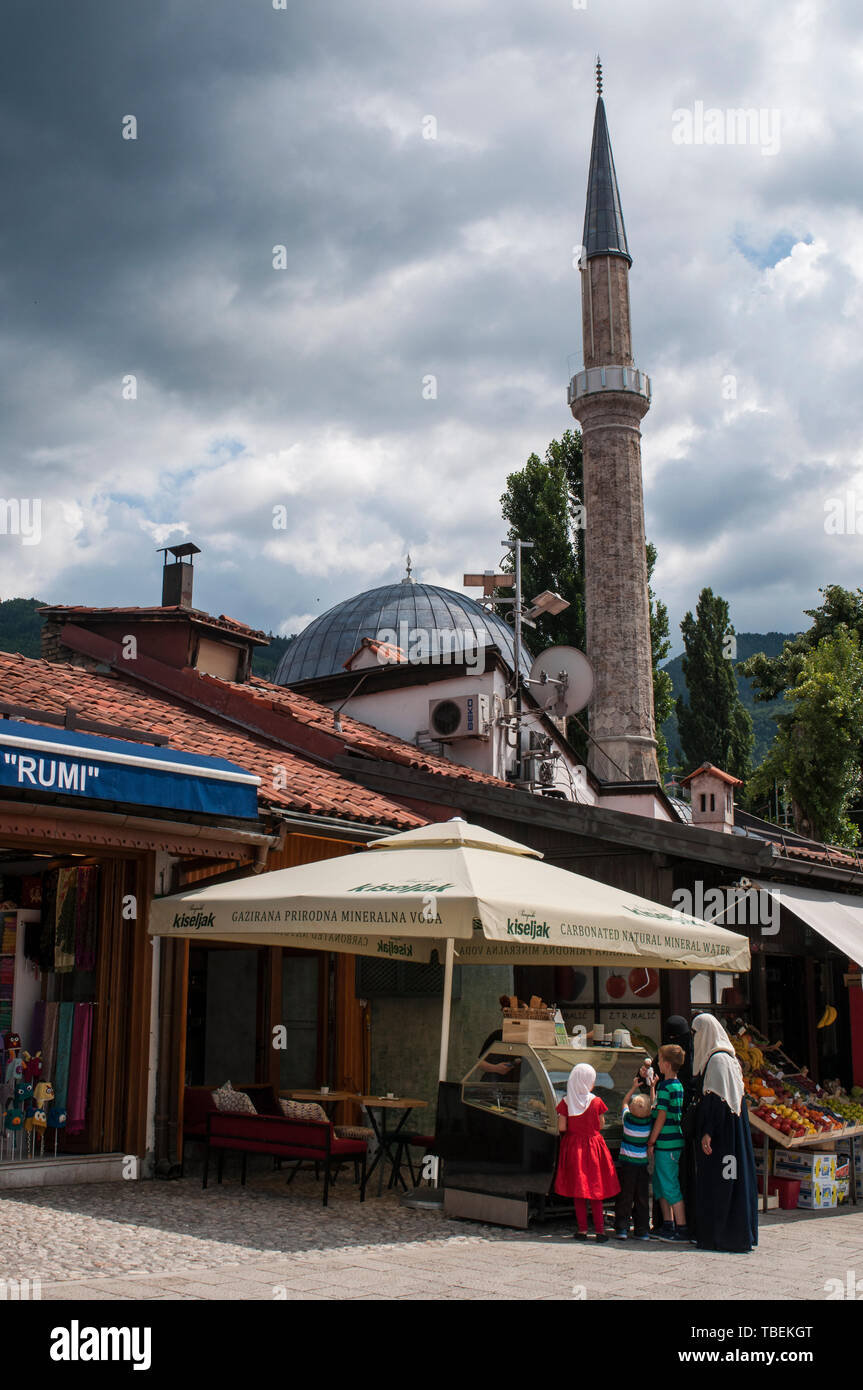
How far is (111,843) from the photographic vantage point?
9383 mm

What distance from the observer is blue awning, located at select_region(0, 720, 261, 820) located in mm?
8414

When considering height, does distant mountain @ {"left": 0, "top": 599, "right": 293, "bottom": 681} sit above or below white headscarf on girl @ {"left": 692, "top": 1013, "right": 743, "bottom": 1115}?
above

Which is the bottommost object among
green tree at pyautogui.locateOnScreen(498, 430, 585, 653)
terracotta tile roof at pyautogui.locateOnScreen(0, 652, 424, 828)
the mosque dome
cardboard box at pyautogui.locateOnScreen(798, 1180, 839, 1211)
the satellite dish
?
cardboard box at pyautogui.locateOnScreen(798, 1180, 839, 1211)

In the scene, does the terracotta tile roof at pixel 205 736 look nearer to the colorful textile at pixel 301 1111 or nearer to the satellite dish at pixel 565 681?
the colorful textile at pixel 301 1111

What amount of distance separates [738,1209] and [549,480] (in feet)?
95.5

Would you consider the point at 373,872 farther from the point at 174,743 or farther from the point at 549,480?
the point at 549,480

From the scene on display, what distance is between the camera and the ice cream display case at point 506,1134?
8219 millimetres

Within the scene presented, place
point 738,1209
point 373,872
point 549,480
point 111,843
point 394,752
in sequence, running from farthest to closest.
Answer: point 549,480
point 394,752
point 111,843
point 373,872
point 738,1209

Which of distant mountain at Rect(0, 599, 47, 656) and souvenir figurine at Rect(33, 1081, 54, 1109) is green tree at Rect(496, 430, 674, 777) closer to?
souvenir figurine at Rect(33, 1081, 54, 1109)

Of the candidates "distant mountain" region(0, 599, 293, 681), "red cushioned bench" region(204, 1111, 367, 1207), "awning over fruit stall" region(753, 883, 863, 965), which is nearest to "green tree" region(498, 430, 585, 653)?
"awning over fruit stall" region(753, 883, 863, 965)

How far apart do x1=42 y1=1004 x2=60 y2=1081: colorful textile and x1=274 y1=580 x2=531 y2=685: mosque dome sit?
18.2 m

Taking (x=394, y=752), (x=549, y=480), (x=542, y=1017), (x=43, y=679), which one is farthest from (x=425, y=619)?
(x=542, y=1017)

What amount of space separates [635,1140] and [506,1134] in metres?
0.83
